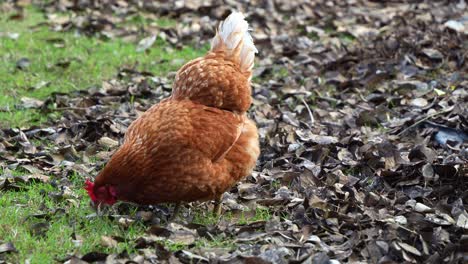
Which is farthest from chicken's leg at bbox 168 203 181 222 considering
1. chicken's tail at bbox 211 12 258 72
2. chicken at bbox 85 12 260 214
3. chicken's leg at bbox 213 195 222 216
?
chicken's tail at bbox 211 12 258 72

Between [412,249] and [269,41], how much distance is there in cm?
592

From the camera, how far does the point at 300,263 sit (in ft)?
15.3

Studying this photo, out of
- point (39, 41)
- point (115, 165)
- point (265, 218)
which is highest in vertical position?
point (115, 165)

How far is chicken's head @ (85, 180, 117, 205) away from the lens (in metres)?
5.14

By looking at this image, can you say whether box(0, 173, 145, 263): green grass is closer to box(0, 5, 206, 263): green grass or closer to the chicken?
box(0, 5, 206, 263): green grass

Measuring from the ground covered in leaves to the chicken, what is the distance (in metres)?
0.27

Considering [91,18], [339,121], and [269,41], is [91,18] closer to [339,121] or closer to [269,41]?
[269,41]

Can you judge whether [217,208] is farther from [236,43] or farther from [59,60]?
[59,60]

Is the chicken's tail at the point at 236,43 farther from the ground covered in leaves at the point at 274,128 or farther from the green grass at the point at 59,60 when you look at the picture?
the green grass at the point at 59,60

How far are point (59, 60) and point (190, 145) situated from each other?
4.73 meters

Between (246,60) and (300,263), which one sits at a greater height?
(246,60)

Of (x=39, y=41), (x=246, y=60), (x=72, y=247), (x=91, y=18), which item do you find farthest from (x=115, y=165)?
(x=91, y=18)

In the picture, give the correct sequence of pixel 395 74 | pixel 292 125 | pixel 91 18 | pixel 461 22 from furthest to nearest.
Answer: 1. pixel 91 18
2. pixel 461 22
3. pixel 395 74
4. pixel 292 125

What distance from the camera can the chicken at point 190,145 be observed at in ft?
16.8
